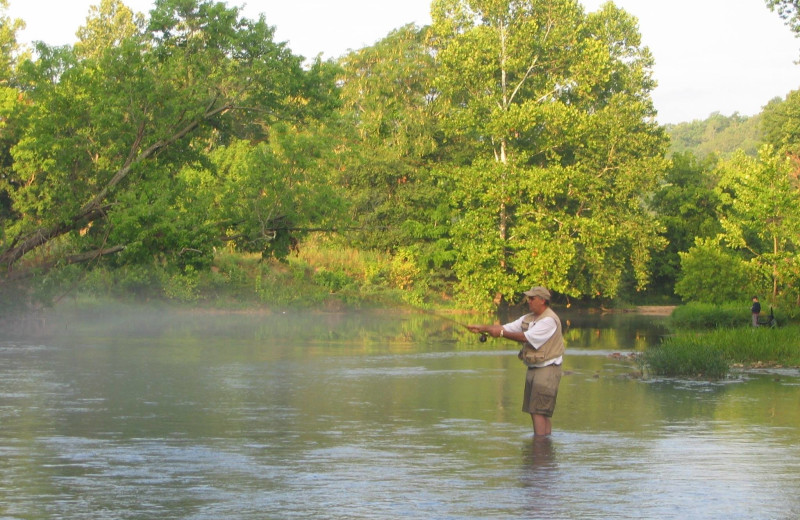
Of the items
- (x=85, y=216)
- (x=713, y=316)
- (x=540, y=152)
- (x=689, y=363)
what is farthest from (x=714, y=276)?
(x=85, y=216)

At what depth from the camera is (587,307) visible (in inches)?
2383

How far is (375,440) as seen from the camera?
1219 centimetres

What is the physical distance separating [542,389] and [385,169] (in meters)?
43.3

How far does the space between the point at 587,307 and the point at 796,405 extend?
1783 inches

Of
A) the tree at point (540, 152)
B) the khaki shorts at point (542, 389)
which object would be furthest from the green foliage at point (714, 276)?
the khaki shorts at point (542, 389)

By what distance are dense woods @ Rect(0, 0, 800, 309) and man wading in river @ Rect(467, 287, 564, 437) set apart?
16.3 m

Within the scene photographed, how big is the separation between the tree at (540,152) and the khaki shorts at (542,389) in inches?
1478

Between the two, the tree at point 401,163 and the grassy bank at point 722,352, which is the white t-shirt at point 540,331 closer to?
the grassy bank at point 722,352

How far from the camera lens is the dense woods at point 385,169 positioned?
91.2 ft

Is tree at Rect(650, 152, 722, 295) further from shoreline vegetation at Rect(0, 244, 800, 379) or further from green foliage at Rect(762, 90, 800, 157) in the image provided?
green foliage at Rect(762, 90, 800, 157)

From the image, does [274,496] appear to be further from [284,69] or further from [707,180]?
[707,180]

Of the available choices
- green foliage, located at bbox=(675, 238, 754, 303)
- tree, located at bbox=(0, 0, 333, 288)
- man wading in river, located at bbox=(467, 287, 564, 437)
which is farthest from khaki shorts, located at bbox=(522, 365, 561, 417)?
green foliage, located at bbox=(675, 238, 754, 303)

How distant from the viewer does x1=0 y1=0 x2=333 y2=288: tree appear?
88.4ft

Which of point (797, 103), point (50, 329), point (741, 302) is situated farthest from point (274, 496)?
point (797, 103)
